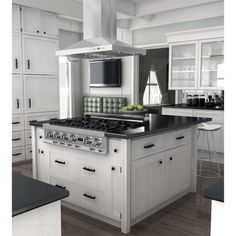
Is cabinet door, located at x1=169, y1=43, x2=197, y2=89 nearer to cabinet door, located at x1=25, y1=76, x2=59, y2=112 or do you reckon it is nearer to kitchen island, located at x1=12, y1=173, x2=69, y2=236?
cabinet door, located at x1=25, y1=76, x2=59, y2=112

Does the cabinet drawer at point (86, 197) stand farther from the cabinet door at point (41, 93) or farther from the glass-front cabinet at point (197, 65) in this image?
the glass-front cabinet at point (197, 65)

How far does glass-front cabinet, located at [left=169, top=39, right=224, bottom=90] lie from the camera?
552 centimetres

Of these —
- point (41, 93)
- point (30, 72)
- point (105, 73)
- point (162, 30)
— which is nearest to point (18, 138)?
point (41, 93)

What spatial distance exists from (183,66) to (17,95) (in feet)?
10.8

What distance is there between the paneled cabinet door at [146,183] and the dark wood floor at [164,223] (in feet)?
0.48

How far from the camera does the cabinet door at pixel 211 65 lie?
5.49m

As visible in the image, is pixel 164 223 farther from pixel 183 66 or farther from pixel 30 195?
pixel 183 66

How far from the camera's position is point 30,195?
4.24 feet

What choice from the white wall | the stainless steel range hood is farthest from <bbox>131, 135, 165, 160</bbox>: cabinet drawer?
the white wall

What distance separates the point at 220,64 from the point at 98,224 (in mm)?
3996

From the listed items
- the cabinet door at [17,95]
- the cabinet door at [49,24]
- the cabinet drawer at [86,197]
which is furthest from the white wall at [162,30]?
the cabinet drawer at [86,197]
